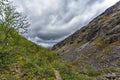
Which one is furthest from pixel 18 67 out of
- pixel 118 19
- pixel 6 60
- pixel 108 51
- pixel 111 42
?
pixel 118 19

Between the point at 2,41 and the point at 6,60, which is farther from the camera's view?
the point at 2,41

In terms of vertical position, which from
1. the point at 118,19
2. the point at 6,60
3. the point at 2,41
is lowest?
the point at 6,60

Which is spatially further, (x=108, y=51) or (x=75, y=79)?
(x=108, y=51)

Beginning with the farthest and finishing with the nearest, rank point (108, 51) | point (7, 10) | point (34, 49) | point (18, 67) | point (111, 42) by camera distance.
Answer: point (111, 42), point (108, 51), point (34, 49), point (18, 67), point (7, 10)

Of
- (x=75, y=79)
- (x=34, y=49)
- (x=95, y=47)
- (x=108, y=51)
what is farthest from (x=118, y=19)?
(x=75, y=79)

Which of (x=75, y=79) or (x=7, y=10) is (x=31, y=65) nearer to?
(x=75, y=79)

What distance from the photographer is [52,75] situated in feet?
131

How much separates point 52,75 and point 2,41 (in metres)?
9.67

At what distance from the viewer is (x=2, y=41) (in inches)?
1399

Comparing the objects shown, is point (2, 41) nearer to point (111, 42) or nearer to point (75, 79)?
point (75, 79)

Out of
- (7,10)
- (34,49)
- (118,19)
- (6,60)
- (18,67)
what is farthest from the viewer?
(118,19)

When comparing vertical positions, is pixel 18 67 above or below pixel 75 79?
above

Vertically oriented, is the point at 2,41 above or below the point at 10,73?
above

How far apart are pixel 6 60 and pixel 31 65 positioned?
1167cm
